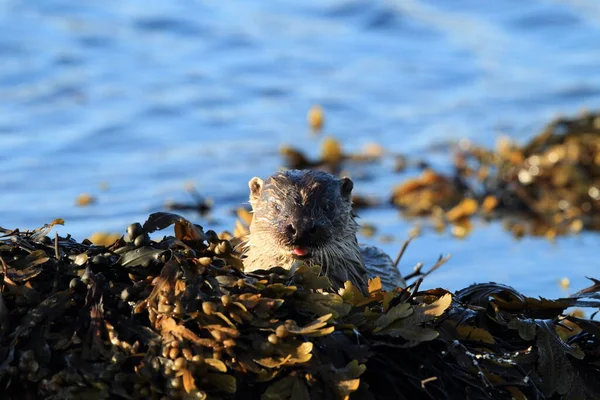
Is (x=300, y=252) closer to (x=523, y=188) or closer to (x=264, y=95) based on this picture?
(x=523, y=188)

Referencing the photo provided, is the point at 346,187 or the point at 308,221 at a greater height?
the point at 346,187

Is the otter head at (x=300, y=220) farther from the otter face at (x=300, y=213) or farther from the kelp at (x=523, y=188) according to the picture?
the kelp at (x=523, y=188)

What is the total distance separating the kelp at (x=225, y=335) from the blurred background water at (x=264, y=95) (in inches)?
111

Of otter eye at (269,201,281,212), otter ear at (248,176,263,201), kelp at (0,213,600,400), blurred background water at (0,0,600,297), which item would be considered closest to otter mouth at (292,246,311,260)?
otter eye at (269,201,281,212)

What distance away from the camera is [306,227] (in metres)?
4.30

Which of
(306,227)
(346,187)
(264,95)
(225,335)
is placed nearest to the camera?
(225,335)

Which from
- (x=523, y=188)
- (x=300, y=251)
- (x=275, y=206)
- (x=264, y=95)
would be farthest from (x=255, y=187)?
(x=264, y=95)

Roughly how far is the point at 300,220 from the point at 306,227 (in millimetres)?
51

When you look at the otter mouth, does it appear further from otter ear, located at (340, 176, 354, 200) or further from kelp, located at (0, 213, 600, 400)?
kelp, located at (0, 213, 600, 400)

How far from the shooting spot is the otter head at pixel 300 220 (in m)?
4.32

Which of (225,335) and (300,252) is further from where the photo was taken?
(300,252)

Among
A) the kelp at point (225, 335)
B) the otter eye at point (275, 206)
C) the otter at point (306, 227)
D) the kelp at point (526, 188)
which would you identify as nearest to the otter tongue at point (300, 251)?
the otter at point (306, 227)

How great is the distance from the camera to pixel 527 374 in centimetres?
327

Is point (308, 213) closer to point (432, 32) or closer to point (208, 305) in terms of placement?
point (208, 305)
